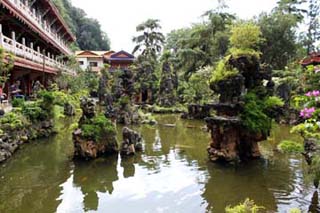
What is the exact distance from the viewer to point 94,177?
11430mm

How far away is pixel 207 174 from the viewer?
1170 cm

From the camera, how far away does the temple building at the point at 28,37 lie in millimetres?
18078

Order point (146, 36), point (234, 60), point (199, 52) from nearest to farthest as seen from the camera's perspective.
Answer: point (234, 60) → point (199, 52) → point (146, 36)

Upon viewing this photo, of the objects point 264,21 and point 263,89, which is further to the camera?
point 264,21

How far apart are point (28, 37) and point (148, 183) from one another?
63.5ft

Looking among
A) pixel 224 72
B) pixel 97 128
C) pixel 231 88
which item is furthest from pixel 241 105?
pixel 97 128

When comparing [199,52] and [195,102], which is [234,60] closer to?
[195,102]

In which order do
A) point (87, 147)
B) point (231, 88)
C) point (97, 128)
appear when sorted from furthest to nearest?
point (97, 128)
point (87, 147)
point (231, 88)

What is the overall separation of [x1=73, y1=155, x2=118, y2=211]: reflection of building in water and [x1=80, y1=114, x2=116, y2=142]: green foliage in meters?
0.93

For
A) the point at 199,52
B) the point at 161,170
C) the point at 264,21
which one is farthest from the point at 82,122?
the point at 199,52

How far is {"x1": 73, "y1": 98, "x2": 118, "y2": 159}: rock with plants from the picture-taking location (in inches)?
530

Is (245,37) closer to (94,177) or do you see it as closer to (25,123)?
(94,177)

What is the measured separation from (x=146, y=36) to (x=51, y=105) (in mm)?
31881

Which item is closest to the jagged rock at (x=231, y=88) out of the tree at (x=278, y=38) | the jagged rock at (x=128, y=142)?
the jagged rock at (x=128, y=142)
